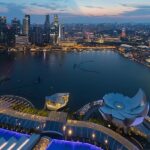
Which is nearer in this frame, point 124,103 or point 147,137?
point 147,137

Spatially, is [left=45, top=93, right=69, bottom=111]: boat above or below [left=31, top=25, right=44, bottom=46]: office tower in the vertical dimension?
below

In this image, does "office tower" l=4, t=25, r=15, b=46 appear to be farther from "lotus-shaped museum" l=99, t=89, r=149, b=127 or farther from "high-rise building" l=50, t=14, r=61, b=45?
"lotus-shaped museum" l=99, t=89, r=149, b=127

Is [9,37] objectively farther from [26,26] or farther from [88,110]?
[88,110]

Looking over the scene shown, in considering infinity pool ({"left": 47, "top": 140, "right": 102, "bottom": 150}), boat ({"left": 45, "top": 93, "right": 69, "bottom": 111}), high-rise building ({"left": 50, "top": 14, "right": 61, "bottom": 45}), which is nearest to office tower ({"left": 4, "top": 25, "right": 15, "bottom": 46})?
high-rise building ({"left": 50, "top": 14, "right": 61, "bottom": 45})

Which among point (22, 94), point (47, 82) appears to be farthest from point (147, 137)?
point (47, 82)

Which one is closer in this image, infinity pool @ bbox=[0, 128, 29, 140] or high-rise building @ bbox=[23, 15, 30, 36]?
infinity pool @ bbox=[0, 128, 29, 140]

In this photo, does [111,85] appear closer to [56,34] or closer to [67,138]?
[67,138]
